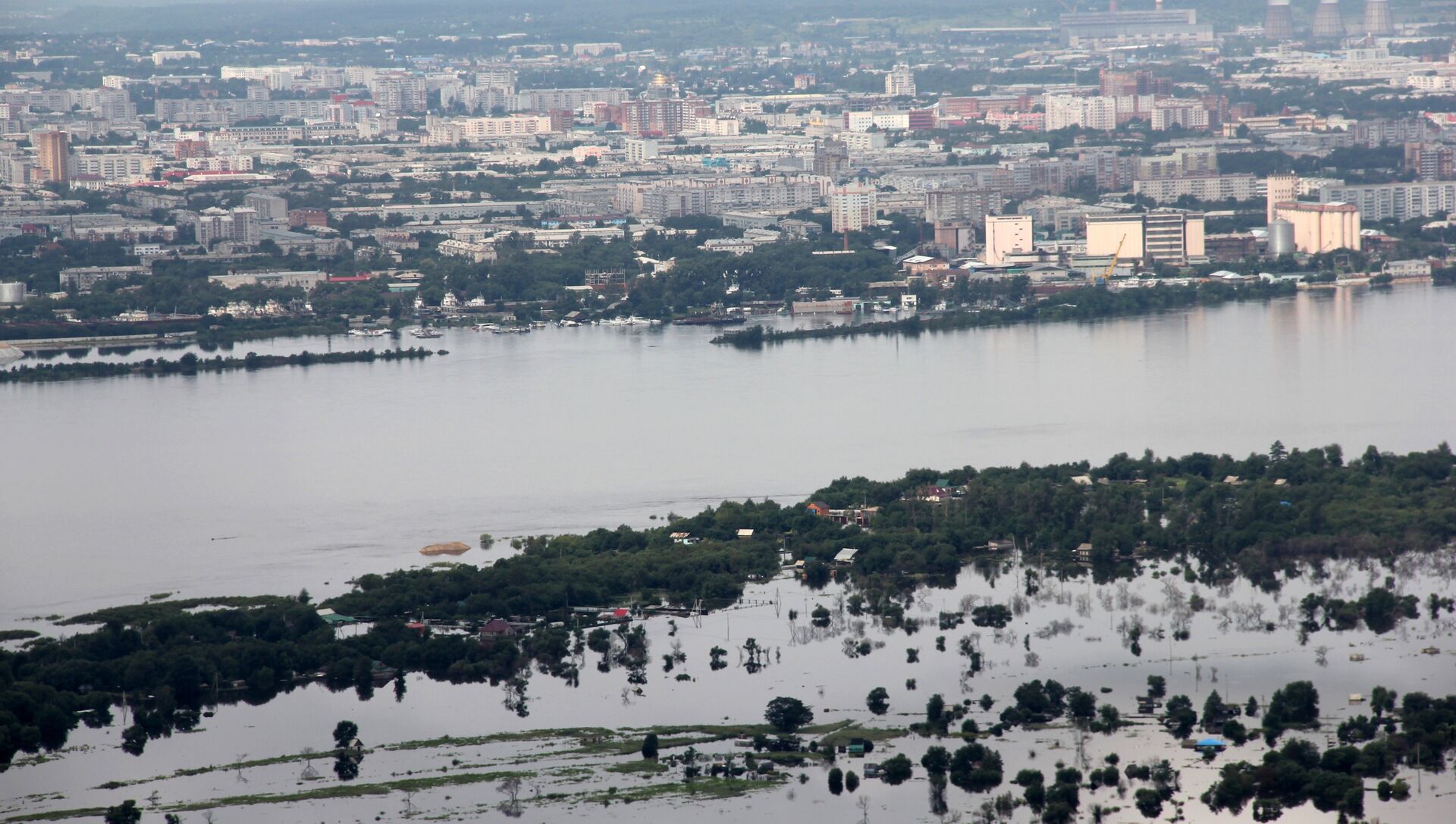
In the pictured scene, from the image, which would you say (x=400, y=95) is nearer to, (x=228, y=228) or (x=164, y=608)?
(x=228, y=228)

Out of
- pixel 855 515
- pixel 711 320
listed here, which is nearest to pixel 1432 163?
pixel 711 320

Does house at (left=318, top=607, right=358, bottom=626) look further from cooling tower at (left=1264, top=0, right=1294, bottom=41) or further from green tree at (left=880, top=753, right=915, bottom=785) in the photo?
cooling tower at (left=1264, top=0, right=1294, bottom=41)

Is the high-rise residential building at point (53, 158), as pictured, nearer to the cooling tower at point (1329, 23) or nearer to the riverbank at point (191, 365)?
the riverbank at point (191, 365)

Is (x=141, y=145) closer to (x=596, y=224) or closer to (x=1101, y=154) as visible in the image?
(x=596, y=224)

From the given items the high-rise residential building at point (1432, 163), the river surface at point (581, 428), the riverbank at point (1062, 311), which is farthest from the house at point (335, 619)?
the high-rise residential building at point (1432, 163)

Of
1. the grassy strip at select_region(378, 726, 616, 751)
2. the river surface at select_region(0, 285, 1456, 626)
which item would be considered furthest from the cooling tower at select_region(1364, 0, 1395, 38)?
the grassy strip at select_region(378, 726, 616, 751)

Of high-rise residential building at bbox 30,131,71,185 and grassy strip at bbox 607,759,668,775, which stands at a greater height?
high-rise residential building at bbox 30,131,71,185
